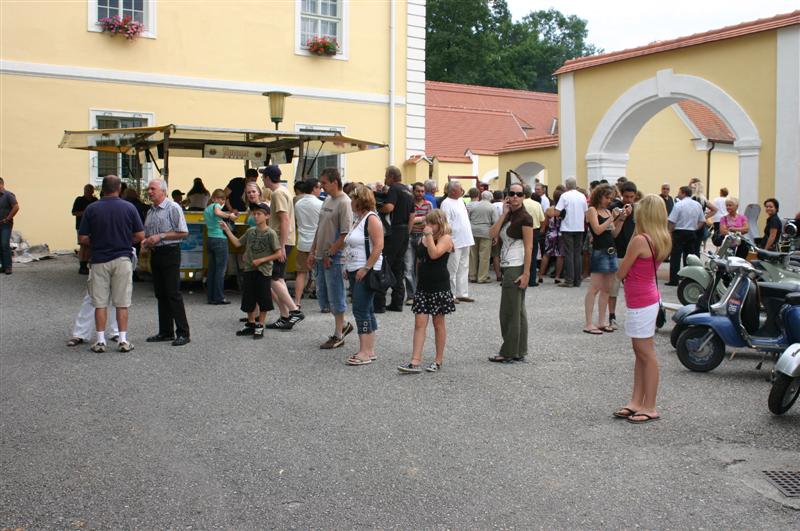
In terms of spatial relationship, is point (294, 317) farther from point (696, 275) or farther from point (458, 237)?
point (696, 275)

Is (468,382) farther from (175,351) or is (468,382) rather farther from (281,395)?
(175,351)

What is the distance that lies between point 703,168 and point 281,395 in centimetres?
3394

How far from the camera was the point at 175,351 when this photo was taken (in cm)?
921

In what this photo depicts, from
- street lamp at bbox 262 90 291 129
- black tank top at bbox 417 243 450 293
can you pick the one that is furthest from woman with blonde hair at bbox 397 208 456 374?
street lamp at bbox 262 90 291 129

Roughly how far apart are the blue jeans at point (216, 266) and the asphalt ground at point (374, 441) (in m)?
3.09

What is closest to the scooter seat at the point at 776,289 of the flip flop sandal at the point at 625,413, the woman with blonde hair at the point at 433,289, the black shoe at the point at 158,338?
the flip flop sandal at the point at 625,413

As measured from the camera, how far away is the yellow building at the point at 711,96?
15.9 metres

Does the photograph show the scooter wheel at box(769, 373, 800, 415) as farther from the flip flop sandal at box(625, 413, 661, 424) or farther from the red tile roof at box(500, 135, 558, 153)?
the red tile roof at box(500, 135, 558, 153)

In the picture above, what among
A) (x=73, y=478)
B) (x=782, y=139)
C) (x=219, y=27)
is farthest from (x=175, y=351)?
(x=219, y=27)

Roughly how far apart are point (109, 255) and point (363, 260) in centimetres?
261

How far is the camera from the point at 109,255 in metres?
9.13

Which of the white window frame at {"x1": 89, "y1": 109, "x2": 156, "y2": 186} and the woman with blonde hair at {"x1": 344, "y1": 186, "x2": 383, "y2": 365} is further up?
the white window frame at {"x1": 89, "y1": 109, "x2": 156, "y2": 186}

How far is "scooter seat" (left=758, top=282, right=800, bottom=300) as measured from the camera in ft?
26.6

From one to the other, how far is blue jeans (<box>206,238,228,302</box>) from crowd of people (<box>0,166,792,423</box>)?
0.01m
